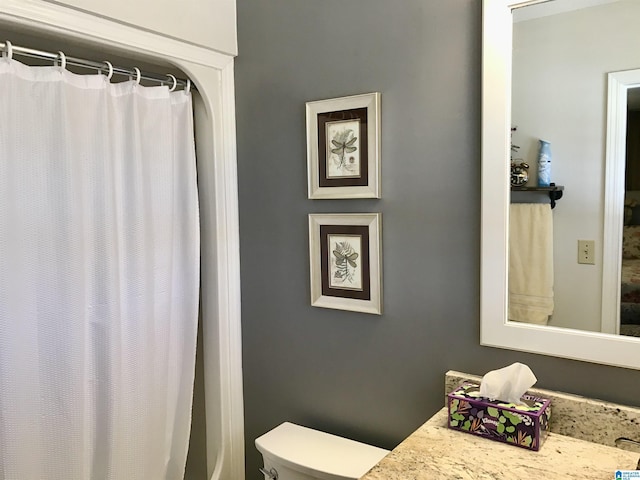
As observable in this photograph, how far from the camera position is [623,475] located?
109 centimetres

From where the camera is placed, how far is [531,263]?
148cm

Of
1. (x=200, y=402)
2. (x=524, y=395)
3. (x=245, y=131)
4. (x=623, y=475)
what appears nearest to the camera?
(x=623, y=475)

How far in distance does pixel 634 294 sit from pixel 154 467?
1.62 metres

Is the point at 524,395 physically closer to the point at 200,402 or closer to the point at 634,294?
the point at 634,294

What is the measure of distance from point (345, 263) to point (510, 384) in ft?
2.19

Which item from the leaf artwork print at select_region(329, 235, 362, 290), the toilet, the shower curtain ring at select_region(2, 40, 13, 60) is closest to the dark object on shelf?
the leaf artwork print at select_region(329, 235, 362, 290)

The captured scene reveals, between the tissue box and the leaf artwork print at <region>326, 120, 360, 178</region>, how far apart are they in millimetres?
780

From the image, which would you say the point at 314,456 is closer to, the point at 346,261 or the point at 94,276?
the point at 346,261

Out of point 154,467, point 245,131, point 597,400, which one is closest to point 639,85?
point 597,400

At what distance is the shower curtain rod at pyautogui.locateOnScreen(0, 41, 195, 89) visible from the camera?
4.80 feet

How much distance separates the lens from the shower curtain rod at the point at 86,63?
4.80 ft

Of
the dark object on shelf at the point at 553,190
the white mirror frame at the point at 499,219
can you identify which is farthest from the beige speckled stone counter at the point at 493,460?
the dark object on shelf at the point at 553,190

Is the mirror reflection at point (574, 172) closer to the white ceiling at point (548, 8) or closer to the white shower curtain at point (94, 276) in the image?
the white ceiling at point (548, 8)

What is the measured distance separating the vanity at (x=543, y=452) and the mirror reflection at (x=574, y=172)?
0.22m
